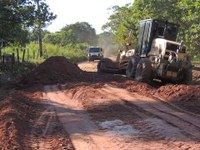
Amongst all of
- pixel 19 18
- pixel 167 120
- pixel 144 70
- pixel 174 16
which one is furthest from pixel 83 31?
pixel 167 120

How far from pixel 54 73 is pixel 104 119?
434 inches

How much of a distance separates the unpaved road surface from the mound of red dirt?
3.15 meters

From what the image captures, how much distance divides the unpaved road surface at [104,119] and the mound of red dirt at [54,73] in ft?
10.3

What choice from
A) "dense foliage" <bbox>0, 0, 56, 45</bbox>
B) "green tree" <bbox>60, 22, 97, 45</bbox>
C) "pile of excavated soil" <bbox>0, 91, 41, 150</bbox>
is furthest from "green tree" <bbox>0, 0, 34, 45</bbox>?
"green tree" <bbox>60, 22, 97, 45</bbox>

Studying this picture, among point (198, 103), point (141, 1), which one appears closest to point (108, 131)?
point (198, 103)

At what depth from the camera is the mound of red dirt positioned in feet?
66.4

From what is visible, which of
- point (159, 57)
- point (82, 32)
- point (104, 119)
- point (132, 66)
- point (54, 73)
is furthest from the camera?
point (82, 32)

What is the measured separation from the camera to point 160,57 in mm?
18109

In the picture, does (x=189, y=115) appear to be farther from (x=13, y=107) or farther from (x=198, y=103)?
(x=13, y=107)

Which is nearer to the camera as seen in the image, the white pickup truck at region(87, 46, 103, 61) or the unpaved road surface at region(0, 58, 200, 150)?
the unpaved road surface at region(0, 58, 200, 150)

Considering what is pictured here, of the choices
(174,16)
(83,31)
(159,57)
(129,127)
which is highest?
(174,16)

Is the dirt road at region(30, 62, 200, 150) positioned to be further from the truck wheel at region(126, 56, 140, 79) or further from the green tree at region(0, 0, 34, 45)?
the green tree at region(0, 0, 34, 45)

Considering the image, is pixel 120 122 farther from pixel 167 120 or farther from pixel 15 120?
pixel 15 120

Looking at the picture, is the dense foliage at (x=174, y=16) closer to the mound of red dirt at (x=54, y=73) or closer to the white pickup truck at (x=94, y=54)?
the mound of red dirt at (x=54, y=73)
